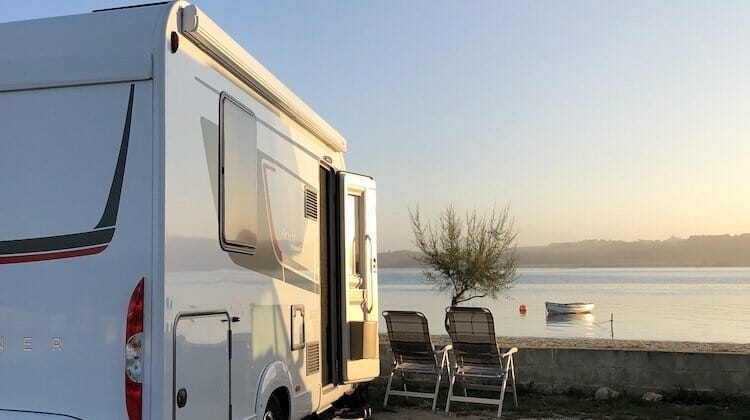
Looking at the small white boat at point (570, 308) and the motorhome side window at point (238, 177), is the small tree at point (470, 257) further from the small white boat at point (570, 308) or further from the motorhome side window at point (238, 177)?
the small white boat at point (570, 308)

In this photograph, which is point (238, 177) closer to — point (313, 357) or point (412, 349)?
point (313, 357)

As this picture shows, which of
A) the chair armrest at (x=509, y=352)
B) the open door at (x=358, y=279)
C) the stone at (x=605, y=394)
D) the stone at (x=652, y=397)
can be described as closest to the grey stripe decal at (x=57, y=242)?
the open door at (x=358, y=279)

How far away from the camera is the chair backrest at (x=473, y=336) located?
706 cm

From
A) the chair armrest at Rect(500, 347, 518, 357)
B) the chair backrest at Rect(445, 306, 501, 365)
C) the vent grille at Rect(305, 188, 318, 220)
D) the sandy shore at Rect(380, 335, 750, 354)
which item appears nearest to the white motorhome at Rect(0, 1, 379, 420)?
the vent grille at Rect(305, 188, 318, 220)

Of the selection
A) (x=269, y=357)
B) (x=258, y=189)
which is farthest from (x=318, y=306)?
A: (x=258, y=189)

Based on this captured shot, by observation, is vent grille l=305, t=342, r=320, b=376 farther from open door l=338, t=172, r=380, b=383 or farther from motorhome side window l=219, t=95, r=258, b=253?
motorhome side window l=219, t=95, r=258, b=253

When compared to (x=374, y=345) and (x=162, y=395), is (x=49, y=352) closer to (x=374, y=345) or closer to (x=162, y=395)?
(x=162, y=395)

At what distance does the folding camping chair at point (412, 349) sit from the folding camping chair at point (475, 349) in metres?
0.21

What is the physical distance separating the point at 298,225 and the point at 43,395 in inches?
86.7

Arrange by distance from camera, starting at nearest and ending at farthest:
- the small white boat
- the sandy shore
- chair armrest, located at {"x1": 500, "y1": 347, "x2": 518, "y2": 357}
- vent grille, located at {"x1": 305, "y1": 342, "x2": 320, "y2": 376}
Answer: vent grille, located at {"x1": 305, "y1": 342, "x2": 320, "y2": 376}
chair armrest, located at {"x1": 500, "y1": 347, "x2": 518, "y2": 357}
the sandy shore
the small white boat

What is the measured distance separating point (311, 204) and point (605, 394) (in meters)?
4.03

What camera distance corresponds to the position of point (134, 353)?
2.96 metres

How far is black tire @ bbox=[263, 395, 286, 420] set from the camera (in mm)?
4270

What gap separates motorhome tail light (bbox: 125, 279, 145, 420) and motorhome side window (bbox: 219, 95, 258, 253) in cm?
73
